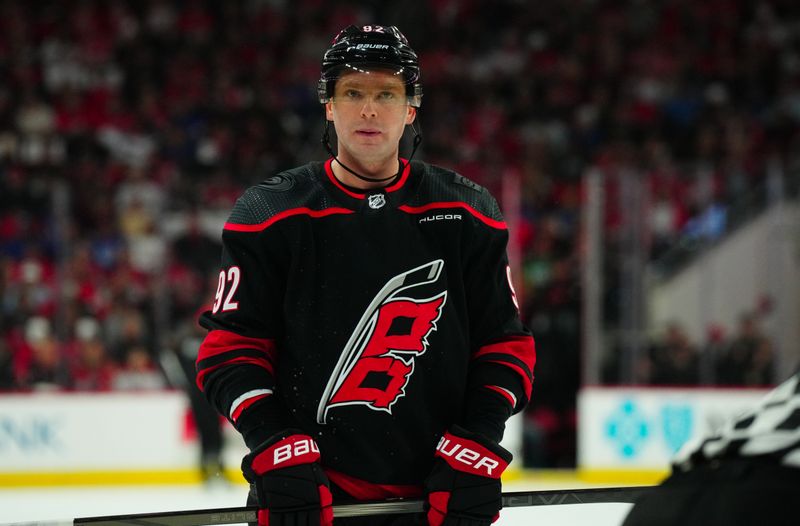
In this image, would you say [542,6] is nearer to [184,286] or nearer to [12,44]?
[12,44]

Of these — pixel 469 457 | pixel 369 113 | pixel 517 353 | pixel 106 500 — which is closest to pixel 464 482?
pixel 469 457

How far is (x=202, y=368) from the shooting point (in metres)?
1.90

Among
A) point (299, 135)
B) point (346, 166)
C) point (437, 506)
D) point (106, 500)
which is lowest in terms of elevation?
point (437, 506)

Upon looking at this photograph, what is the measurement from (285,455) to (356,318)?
26cm

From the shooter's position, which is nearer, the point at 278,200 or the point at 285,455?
the point at 285,455

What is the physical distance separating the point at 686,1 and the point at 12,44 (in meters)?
6.72

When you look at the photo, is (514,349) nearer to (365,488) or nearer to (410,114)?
(365,488)

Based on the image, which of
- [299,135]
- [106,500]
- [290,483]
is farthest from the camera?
[299,135]

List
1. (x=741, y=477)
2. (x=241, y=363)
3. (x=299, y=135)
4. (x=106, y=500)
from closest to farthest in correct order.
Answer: (x=741, y=477) < (x=241, y=363) < (x=106, y=500) < (x=299, y=135)

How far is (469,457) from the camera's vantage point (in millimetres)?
1834

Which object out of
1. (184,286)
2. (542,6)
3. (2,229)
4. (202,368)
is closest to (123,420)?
(184,286)

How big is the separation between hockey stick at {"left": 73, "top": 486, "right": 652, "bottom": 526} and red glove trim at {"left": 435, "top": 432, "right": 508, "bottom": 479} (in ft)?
0.31

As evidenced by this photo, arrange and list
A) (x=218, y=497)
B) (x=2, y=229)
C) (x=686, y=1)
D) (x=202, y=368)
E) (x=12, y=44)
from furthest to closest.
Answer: (x=686, y=1)
(x=12, y=44)
(x=2, y=229)
(x=218, y=497)
(x=202, y=368)

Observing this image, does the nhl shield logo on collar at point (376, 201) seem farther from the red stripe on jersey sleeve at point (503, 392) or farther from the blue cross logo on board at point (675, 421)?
the blue cross logo on board at point (675, 421)
